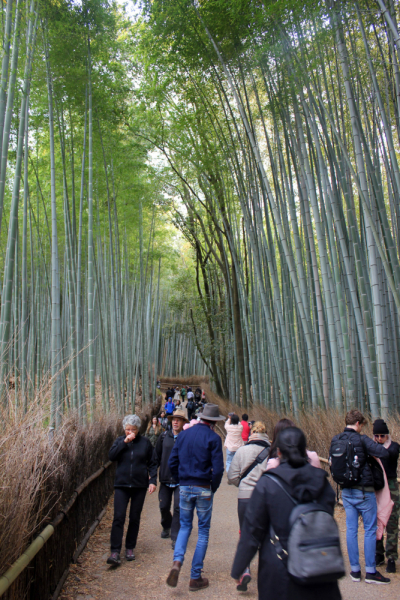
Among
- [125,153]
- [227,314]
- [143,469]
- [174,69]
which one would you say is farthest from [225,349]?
[143,469]

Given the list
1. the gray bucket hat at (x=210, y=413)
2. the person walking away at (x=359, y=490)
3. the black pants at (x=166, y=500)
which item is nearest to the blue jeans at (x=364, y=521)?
the person walking away at (x=359, y=490)

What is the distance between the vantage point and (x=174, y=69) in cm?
590

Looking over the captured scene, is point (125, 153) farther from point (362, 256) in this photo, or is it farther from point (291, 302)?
point (362, 256)

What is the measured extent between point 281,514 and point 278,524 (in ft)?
0.10

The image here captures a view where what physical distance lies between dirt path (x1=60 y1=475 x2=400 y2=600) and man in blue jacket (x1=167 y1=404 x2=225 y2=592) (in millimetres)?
160

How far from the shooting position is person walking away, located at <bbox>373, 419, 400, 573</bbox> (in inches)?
99.9

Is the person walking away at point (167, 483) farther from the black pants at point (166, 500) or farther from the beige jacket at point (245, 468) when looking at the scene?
the beige jacket at point (245, 468)

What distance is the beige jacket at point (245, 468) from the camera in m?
2.46

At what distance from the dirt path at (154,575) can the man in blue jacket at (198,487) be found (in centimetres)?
16

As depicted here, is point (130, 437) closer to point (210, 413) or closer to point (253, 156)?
point (210, 413)

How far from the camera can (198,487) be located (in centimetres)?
246

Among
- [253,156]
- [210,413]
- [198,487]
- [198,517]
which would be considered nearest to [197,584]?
[198,517]

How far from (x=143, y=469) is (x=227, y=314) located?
25.2ft

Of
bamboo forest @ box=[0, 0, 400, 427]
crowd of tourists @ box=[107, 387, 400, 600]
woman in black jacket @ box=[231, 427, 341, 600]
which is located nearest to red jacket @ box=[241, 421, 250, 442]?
bamboo forest @ box=[0, 0, 400, 427]
